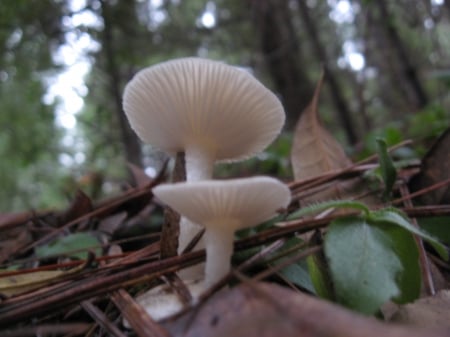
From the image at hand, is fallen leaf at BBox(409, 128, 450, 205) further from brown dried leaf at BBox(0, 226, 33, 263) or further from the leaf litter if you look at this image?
brown dried leaf at BBox(0, 226, 33, 263)

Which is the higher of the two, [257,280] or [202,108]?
[202,108]

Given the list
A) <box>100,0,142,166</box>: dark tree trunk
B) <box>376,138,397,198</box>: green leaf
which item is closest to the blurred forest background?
<box>100,0,142,166</box>: dark tree trunk

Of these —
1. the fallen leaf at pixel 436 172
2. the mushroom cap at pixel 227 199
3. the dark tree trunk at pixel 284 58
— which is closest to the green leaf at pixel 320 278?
the mushroom cap at pixel 227 199

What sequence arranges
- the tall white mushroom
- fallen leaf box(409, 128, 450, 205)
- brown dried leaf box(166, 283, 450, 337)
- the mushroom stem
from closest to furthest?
brown dried leaf box(166, 283, 450, 337), the mushroom stem, the tall white mushroom, fallen leaf box(409, 128, 450, 205)

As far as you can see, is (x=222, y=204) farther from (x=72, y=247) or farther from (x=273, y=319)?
(x=72, y=247)

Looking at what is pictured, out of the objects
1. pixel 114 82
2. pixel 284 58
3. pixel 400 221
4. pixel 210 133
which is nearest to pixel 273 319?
pixel 400 221

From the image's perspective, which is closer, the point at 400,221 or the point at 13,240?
the point at 400,221

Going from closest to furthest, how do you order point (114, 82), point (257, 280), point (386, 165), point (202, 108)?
point (257, 280)
point (202, 108)
point (386, 165)
point (114, 82)
